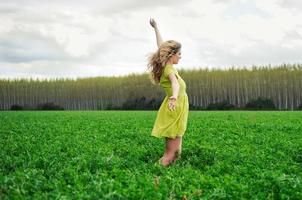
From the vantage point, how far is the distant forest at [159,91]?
55.7 m

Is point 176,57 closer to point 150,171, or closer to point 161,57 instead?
point 161,57

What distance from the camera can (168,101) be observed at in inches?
280

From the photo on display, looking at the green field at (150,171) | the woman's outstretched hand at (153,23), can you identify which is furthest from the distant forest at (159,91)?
the woman's outstretched hand at (153,23)

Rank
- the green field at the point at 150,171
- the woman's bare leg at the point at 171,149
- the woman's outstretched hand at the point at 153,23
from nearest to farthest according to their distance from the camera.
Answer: the green field at the point at 150,171 → the woman's bare leg at the point at 171,149 → the woman's outstretched hand at the point at 153,23

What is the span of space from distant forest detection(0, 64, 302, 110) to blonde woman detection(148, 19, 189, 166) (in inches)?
1814

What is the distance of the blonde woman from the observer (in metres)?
7.15

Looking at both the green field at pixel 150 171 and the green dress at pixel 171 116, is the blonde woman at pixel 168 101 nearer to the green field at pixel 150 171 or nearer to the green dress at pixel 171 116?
the green dress at pixel 171 116

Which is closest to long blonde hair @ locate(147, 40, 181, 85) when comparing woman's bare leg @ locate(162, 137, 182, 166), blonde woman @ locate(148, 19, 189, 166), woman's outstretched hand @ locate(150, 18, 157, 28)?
blonde woman @ locate(148, 19, 189, 166)

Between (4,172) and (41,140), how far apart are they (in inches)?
177

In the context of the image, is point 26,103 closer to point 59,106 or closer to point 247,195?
point 59,106

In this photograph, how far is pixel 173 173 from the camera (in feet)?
20.8

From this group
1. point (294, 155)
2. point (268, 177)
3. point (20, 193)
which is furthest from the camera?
point (294, 155)

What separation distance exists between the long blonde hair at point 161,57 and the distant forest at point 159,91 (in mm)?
46072

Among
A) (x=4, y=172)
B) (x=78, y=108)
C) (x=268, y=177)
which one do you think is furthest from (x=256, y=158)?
(x=78, y=108)
